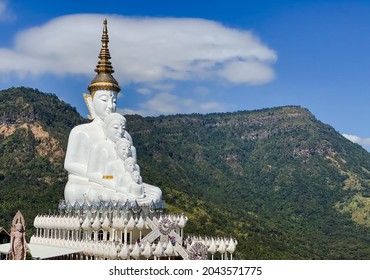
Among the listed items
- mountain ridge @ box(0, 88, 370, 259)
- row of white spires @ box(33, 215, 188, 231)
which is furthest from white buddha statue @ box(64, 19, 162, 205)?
mountain ridge @ box(0, 88, 370, 259)

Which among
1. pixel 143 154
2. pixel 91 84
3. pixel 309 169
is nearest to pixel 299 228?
pixel 309 169

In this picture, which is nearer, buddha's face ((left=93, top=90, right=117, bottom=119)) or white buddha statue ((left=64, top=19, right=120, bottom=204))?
white buddha statue ((left=64, top=19, right=120, bottom=204))

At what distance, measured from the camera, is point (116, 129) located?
3331 cm

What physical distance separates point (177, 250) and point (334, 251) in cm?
5618

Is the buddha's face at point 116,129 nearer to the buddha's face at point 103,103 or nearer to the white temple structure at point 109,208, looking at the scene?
the white temple structure at point 109,208

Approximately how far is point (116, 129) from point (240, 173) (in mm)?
103850

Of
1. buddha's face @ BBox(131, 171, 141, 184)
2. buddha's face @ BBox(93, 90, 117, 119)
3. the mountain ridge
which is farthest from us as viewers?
the mountain ridge

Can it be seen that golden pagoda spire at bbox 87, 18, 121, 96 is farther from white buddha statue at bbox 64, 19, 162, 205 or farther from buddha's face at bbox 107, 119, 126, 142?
buddha's face at bbox 107, 119, 126, 142

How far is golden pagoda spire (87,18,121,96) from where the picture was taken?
1380 inches

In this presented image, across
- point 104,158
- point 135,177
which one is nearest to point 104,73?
point 104,158

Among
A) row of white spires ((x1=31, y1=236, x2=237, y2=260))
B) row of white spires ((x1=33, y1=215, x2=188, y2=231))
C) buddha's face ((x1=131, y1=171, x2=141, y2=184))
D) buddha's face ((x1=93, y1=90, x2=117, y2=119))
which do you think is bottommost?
row of white spires ((x1=31, y1=236, x2=237, y2=260))

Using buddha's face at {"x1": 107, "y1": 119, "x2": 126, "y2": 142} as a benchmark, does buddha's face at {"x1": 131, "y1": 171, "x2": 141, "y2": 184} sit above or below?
below

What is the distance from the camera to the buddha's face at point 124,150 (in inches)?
1282

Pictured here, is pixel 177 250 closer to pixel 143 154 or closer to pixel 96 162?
pixel 96 162
